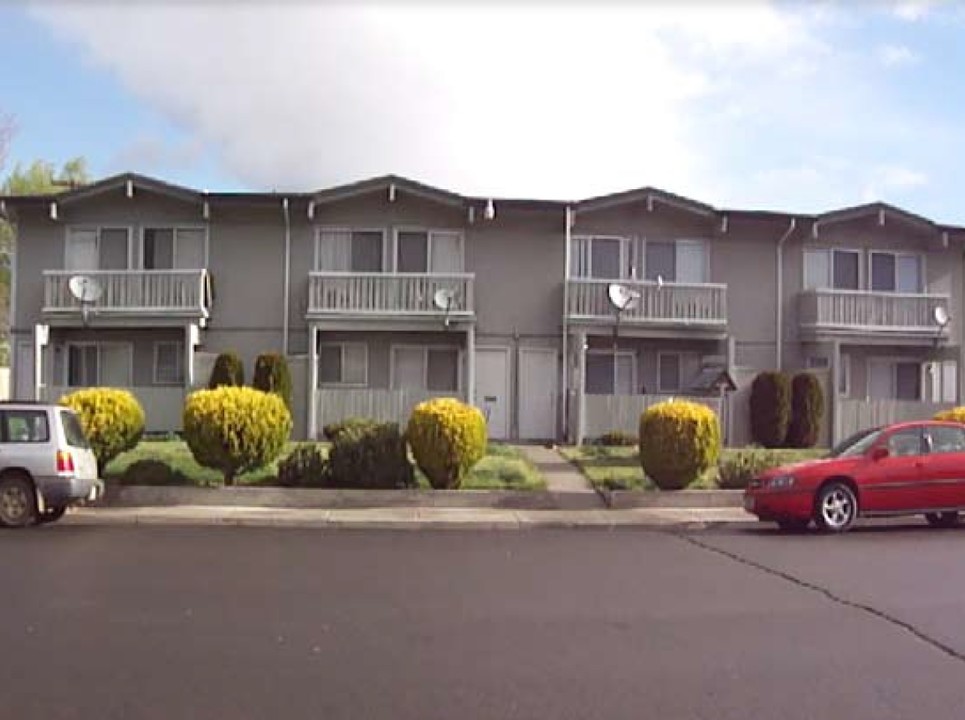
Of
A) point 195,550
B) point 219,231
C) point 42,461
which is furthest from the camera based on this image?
point 219,231

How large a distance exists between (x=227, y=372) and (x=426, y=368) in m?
5.13

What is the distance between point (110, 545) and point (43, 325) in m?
15.1

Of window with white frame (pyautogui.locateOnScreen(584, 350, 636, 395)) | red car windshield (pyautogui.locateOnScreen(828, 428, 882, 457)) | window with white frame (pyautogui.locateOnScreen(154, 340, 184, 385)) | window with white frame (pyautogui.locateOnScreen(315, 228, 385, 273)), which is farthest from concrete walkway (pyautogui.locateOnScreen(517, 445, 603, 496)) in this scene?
window with white frame (pyautogui.locateOnScreen(154, 340, 184, 385))

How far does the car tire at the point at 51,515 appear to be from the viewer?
14711mm

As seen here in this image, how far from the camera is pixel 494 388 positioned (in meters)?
27.4

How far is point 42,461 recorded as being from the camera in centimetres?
1423

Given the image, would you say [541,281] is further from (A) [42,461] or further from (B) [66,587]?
(B) [66,587]

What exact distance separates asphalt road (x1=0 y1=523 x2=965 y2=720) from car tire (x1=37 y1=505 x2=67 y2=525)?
2298mm

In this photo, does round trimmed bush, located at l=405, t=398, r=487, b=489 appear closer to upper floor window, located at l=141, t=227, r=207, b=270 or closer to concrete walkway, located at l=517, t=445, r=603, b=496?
concrete walkway, located at l=517, t=445, r=603, b=496

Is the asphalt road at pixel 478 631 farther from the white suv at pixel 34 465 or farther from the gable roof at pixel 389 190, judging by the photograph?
the gable roof at pixel 389 190

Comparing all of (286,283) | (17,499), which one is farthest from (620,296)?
(17,499)

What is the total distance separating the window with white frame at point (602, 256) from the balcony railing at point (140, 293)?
944 cm

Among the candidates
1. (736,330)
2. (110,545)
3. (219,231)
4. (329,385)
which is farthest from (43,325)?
(736,330)

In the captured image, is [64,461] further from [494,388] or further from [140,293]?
[494,388]
